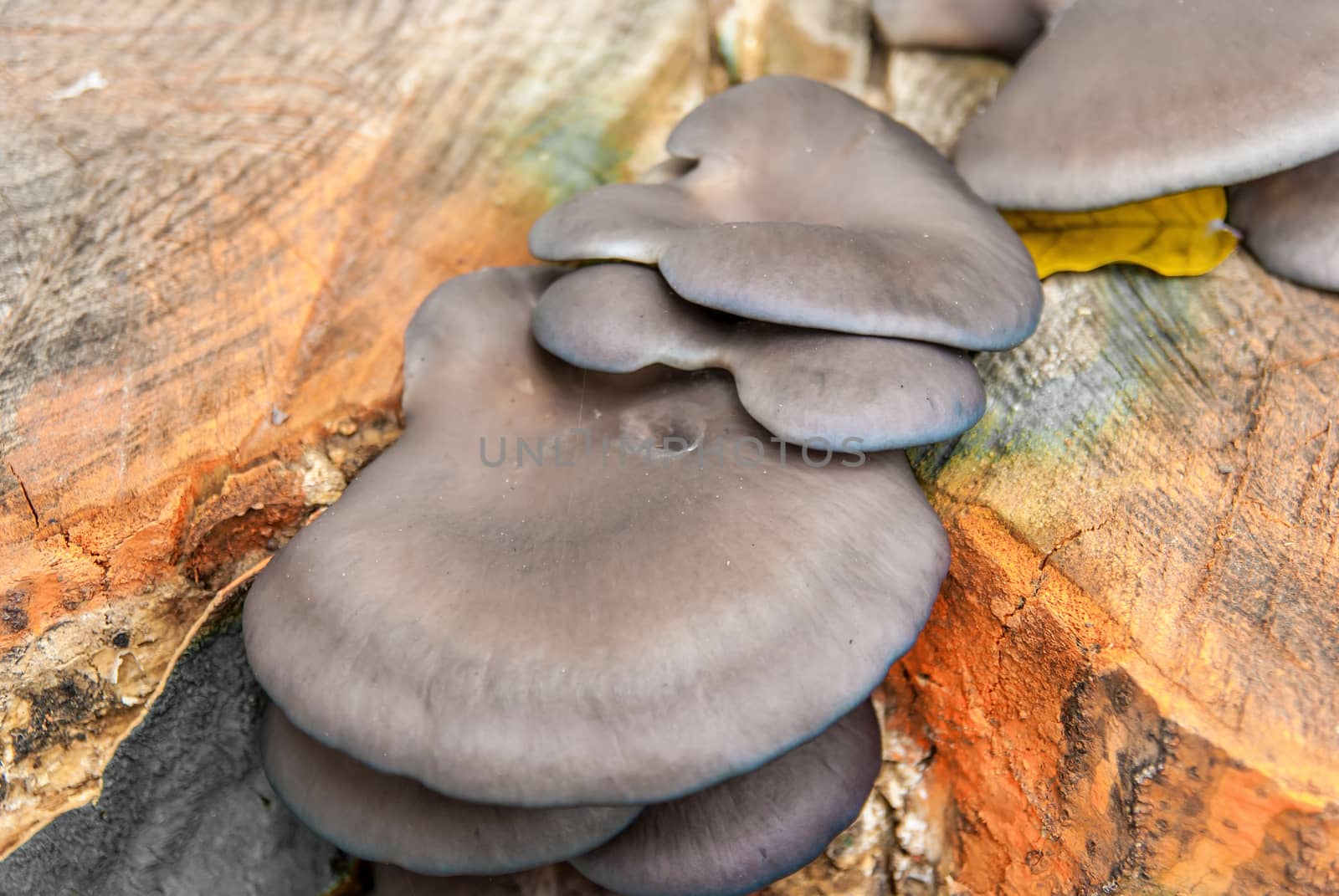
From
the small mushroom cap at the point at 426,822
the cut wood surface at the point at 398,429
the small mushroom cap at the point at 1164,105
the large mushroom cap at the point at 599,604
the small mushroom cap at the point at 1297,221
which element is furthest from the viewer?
the small mushroom cap at the point at 1297,221

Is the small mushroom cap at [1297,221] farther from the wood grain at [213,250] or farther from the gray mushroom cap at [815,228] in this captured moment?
the wood grain at [213,250]

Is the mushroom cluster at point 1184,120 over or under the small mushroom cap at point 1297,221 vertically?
over

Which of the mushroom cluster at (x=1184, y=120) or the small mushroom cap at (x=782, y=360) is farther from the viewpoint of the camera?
the mushroom cluster at (x=1184, y=120)

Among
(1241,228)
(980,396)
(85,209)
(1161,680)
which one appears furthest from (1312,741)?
(85,209)

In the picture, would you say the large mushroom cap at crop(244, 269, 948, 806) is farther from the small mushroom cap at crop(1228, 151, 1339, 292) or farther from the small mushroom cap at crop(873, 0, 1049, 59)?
the small mushroom cap at crop(873, 0, 1049, 59)

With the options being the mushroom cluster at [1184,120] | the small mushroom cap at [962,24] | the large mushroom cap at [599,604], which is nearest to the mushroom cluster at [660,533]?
the large mushroom cap at [599,604]

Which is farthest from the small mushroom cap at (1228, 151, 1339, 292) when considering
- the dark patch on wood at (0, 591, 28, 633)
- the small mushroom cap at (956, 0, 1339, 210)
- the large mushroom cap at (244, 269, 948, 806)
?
the dark patch on wood at (0, 591, 28, 633)
